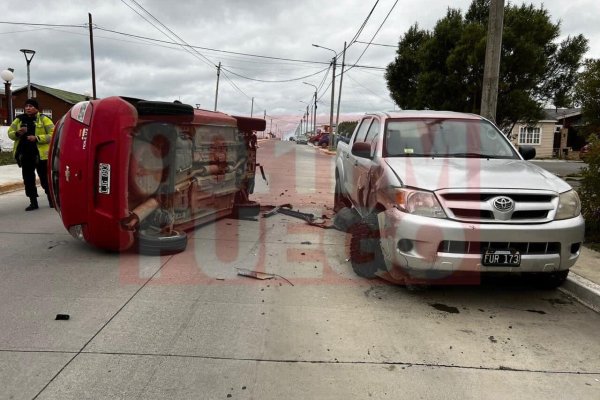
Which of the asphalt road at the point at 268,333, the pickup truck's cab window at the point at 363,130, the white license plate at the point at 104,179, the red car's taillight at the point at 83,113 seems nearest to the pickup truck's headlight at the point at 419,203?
the asphalt road at the point at 268,333

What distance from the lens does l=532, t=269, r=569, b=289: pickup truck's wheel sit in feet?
15.9

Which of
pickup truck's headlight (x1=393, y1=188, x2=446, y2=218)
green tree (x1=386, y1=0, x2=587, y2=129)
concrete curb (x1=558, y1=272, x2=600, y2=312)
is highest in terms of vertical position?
green tree (x1=386, y1=0, x2=587, y2=129)

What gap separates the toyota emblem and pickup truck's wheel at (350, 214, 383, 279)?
1178 mm

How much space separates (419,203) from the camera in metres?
4.38

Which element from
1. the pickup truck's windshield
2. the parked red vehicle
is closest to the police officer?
the parked red vehicle

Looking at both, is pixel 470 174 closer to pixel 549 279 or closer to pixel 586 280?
pixel 549 279

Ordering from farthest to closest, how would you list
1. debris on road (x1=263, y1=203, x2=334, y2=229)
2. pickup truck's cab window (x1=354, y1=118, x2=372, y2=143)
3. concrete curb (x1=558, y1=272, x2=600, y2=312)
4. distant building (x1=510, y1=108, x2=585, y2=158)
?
1. distant building (x1=510, y1=108, x2=585, y2=158)
2. debris on road (x1=263, y1=203, x2=334, y2=229)
3. pickup truck's cab window (x1=354, y1=118, x2=372, y2=143)
4. concrete curb (x1=558, y1=272, x2=600, y2=312)

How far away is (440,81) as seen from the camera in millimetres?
20688

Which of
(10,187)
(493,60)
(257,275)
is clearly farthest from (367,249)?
(10,187)

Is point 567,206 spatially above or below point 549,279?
above

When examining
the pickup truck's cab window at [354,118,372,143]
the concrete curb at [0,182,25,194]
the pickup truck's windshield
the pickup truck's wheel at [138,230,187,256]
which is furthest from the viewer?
the concrete curb at [0,182,25,194]

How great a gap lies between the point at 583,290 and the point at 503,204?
1410 millimetres

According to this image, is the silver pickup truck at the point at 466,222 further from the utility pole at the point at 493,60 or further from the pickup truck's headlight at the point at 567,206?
the utility pole at the point at 493,60

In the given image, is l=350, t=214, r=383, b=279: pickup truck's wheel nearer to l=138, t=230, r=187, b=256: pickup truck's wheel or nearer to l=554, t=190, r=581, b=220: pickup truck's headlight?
l=554, t=190, r=581, b=220: pickup truck's headlight
